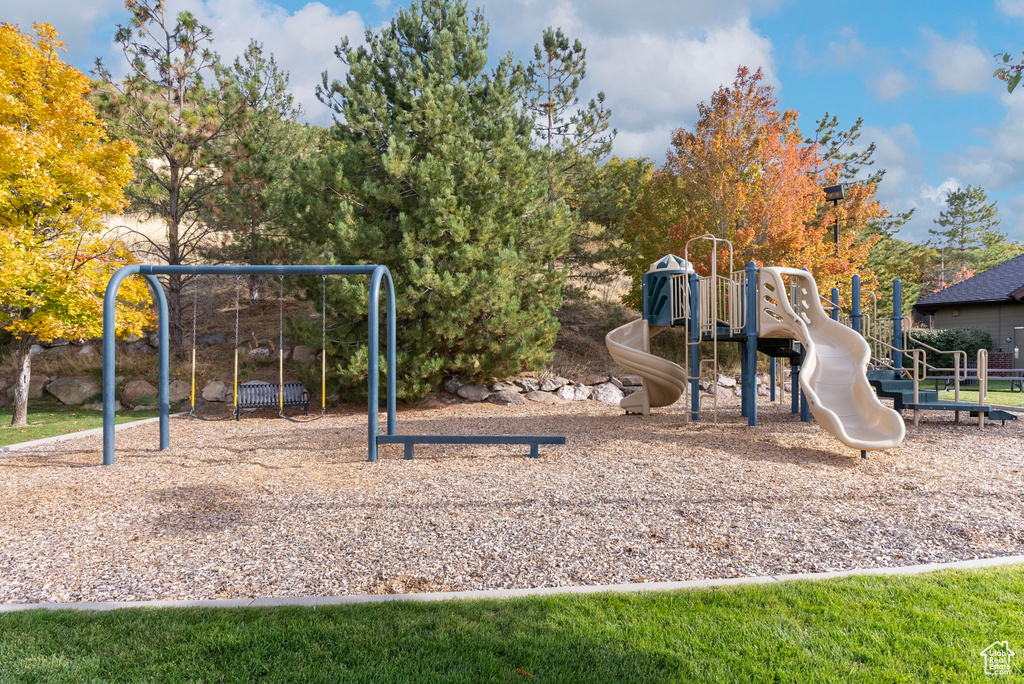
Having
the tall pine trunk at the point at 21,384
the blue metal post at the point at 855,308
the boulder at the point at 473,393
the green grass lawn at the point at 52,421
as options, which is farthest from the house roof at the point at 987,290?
the tall pine trunk at the point at 21,384

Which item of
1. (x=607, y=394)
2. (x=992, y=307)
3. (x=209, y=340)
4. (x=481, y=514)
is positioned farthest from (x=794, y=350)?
(x=992, y=307)

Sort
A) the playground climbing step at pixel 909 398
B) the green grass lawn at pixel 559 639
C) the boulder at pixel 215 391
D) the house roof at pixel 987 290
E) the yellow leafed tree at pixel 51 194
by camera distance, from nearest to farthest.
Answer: the green grass lawn at pixel 559 639, the playground climbing step at pixel 909 398, the yellow leafed tree at pixel 51 194, the boulder at pixel 215 391, the house roof at pixel 987 290

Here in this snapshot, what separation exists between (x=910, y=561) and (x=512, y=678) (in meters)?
2.88

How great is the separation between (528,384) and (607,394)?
1861 millimetres

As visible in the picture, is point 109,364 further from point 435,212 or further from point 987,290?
point 987,290

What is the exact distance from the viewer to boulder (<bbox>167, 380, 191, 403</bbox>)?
13.5 m

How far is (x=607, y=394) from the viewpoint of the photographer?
47.4 ft

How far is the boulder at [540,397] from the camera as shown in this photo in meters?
13.8

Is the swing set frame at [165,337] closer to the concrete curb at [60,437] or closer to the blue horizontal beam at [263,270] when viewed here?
the blue horizontal beam at [263,270]

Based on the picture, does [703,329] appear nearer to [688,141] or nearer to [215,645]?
[688,141]

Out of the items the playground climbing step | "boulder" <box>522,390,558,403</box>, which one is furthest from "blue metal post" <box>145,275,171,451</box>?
the playground climbing step

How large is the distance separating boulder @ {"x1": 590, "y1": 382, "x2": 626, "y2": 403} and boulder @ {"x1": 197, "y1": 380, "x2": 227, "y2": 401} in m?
8.11

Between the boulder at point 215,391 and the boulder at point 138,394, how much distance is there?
3.65ft

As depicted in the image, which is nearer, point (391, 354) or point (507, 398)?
point (391, 354)
